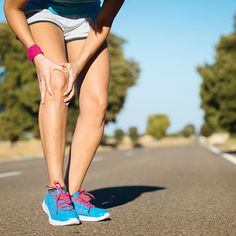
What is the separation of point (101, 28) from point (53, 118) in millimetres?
723

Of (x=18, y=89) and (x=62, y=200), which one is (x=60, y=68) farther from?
(x=18, y=89)

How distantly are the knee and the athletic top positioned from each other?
511mm

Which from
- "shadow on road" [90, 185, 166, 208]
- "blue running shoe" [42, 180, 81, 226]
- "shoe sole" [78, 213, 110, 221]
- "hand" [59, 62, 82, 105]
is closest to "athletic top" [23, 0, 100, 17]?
"hand" [59, 62, 82, 105]

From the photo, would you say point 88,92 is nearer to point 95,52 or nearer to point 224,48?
point 95,52

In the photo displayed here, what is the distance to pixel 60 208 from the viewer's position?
256cm

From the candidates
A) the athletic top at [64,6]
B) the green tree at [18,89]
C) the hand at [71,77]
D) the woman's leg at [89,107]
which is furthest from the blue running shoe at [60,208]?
the green tree at [18,89]

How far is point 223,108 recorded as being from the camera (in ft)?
52.3

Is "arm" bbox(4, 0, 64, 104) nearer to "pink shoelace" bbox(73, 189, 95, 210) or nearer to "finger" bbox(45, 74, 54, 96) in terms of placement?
"finger" bbox(45, 74, 54, 96)

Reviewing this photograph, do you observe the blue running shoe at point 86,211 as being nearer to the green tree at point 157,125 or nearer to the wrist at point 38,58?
the wrist at point 38,58

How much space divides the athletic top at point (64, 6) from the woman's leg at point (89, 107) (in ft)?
0.67

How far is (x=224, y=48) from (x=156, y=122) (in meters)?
114

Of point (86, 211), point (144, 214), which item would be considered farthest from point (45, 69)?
point (144, 214)

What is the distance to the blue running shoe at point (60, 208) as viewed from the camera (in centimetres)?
254

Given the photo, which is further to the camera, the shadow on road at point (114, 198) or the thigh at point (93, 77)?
the shadow on road at point (114, 198)
